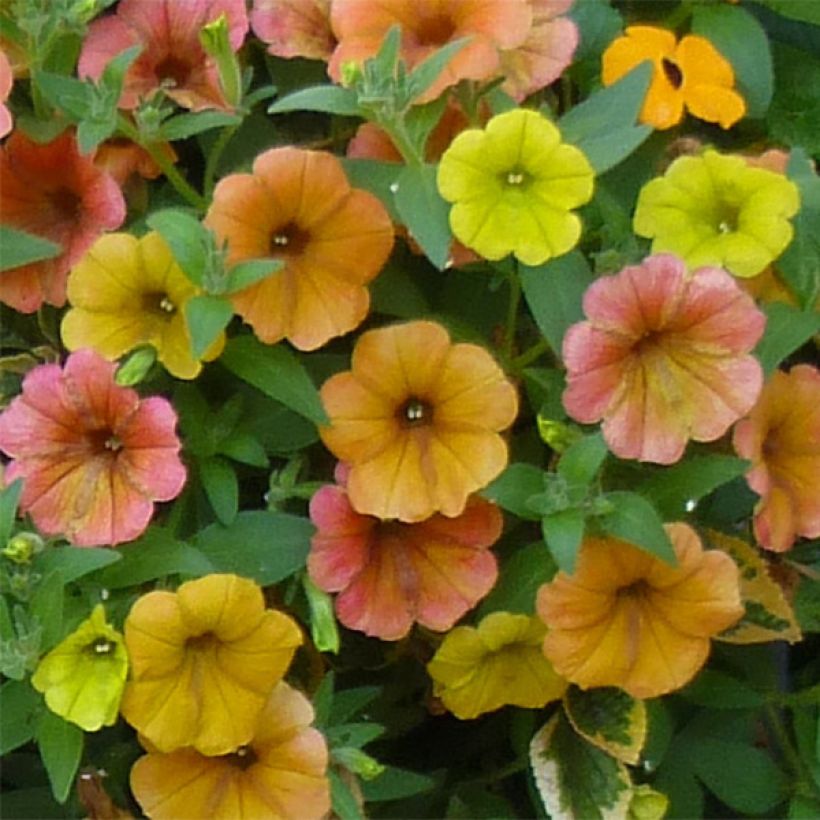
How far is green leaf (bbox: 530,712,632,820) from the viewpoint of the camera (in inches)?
36.3

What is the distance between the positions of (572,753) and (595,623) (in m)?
0.16

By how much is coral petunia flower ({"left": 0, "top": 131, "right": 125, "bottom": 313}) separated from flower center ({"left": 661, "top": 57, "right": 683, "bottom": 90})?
1.28 ft

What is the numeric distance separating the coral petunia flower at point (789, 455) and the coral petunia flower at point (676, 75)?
7.8 inches

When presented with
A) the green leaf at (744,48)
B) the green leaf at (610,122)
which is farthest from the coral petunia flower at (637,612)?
the green leaf at (744,48)

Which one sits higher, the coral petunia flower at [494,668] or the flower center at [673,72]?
the flower center at [673,72]

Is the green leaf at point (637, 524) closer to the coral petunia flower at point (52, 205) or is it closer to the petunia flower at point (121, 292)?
the petunia flower at point (121, 292)

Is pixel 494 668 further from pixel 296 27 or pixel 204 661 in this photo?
pixel 296 27

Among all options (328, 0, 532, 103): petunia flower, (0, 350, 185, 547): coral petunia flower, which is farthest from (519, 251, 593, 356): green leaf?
(0, 350, 185, 547): coral petunia flower

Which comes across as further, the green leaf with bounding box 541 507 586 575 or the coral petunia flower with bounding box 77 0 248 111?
the coral petunia flower with bounding box 77 0 248 111

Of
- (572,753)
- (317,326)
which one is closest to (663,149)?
(317,326)

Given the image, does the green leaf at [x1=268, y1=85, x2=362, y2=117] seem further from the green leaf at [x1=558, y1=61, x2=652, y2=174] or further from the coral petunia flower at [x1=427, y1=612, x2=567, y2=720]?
the coral petunia flower at [x1=427, y1=612, x2=567, y2=720]

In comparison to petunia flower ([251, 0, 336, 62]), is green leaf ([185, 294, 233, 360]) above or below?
below

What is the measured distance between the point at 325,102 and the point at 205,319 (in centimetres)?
15

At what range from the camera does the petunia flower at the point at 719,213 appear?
2.66ft
